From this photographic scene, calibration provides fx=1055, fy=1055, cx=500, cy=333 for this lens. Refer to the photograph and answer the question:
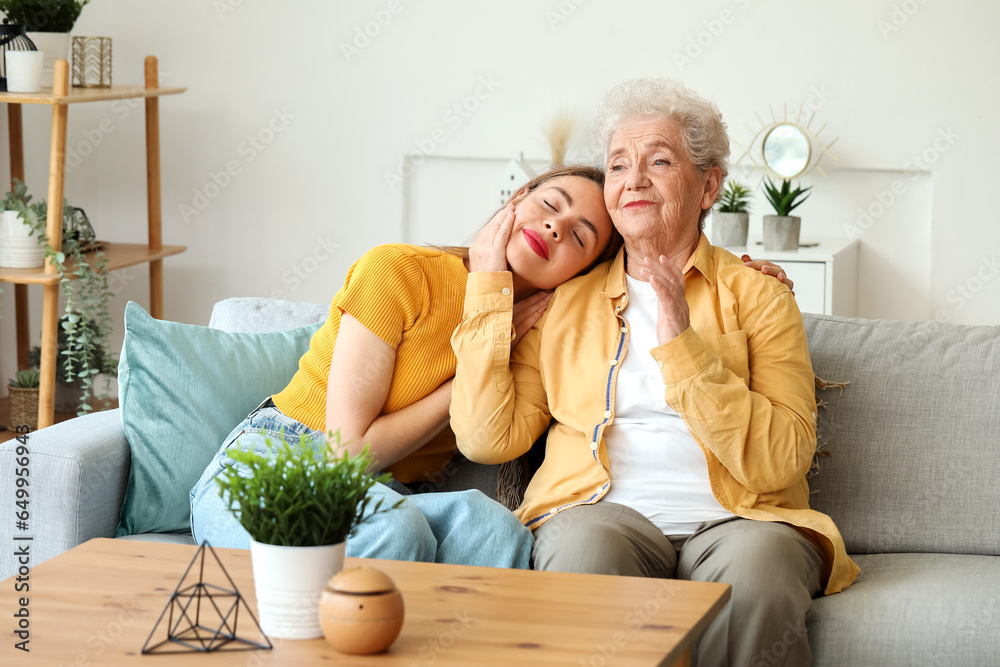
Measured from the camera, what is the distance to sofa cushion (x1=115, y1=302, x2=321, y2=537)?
1874 mm

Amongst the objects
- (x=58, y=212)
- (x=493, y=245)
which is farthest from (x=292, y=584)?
(x=58, y=212)

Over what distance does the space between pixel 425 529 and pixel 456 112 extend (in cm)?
277

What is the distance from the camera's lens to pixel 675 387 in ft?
5.24

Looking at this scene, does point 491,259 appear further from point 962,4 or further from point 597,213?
point 962,4

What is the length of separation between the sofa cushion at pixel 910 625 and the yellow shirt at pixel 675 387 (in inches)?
2.8

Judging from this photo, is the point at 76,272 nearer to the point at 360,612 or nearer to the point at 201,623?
the point at 201,623
